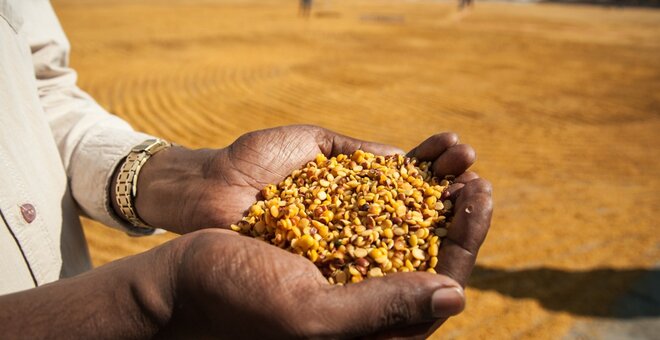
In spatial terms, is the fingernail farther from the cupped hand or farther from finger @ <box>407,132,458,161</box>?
finger @ <box>407,132,458,161</box>

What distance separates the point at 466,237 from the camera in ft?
4.73

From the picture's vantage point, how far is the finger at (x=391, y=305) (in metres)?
1.18

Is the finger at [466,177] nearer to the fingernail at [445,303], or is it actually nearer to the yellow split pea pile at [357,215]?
the yellow split pea pile at [357,215]

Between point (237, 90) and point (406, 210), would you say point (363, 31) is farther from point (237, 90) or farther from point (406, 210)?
point (406, 210)

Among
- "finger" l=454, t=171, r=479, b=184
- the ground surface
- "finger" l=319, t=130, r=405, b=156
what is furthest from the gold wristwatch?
the ground surface

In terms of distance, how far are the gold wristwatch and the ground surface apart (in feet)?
7.15

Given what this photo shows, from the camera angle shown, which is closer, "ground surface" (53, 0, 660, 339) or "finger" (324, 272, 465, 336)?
"finger" (324, 272, 465, 336)

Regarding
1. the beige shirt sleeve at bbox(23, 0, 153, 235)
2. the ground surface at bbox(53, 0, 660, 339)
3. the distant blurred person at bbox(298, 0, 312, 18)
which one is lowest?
the ground surface at bbox(53, 0, 660, 339)

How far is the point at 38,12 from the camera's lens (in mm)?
1729

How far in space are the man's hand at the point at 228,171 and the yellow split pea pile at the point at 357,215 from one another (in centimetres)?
6

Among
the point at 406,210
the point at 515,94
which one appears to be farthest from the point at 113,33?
the point at 406,210

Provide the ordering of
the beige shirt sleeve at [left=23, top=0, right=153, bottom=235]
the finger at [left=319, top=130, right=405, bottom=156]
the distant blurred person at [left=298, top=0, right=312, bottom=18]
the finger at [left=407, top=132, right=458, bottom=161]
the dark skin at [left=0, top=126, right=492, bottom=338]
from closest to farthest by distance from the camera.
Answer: the dark skin at [left=0, top=126, right=492, bottom=338], the beige shirt sleeve at [left=23, top=0, right=153, bottom=235], the finger at [left=407, top=132, right=458, bottom=161], the finger at [left=319, top=130, right=405, bottom=156], the distant blurred person at [left=298, top=0, right=312, bottom=18]

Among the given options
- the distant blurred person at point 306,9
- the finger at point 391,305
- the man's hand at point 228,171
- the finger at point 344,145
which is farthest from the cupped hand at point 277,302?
the distant blurred person at point 306,9

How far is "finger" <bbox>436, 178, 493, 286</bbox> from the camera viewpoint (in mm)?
1433
